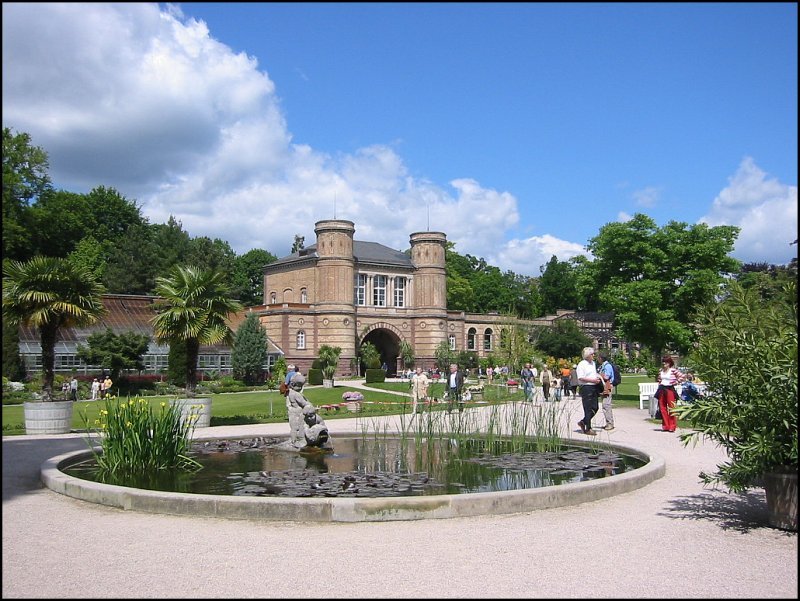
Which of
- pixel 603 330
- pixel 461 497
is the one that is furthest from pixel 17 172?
pixel 603 330

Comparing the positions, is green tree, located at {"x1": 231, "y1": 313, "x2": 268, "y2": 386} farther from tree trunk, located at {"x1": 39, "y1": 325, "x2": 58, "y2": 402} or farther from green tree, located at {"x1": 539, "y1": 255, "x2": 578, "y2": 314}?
green tree, located at {"x1": 539, "y1": 255, "x2": 578, "y2": 314}

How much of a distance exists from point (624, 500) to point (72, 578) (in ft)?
20.0

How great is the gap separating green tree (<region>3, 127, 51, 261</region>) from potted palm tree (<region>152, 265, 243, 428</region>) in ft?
98.1

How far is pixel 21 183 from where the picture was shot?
156 ft

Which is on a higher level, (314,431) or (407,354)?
(407,354)

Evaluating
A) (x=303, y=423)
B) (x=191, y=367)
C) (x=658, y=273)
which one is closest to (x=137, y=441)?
(x=303, y=423)

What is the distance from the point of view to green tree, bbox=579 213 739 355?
105 ft

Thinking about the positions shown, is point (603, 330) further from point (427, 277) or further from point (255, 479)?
point (255, 479)

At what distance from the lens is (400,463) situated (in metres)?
11.9

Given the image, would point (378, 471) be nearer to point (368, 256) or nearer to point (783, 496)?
point (783, 496)

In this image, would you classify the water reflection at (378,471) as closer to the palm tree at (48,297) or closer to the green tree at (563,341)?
the palm tree at (48,297)

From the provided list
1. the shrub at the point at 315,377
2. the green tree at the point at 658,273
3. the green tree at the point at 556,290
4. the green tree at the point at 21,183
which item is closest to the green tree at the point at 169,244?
the green tree at the point at 21,183

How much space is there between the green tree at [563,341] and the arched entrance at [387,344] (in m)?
12.4

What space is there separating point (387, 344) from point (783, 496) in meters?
60.8
